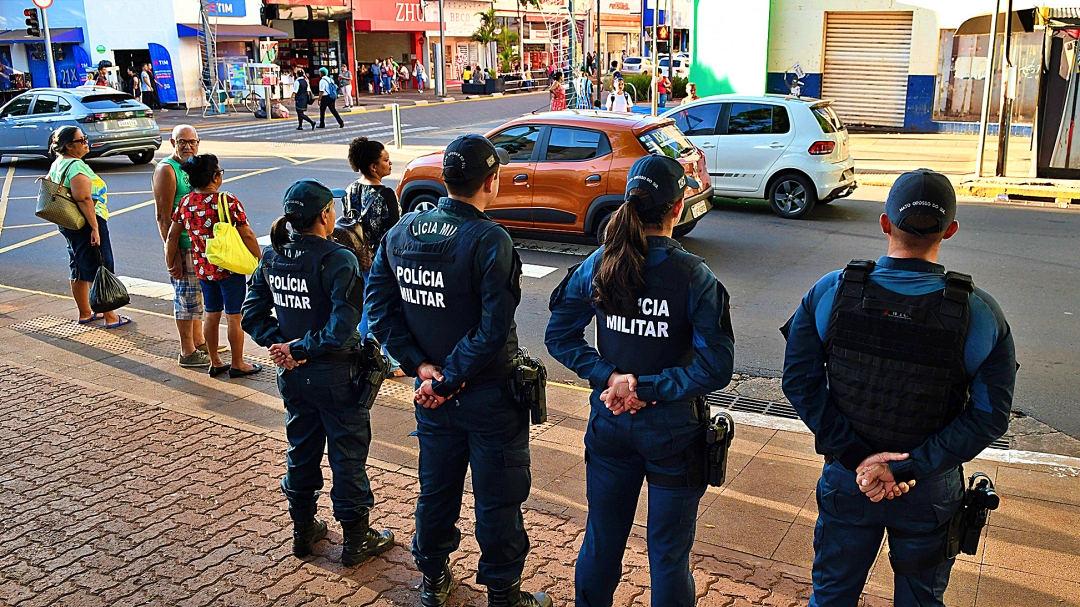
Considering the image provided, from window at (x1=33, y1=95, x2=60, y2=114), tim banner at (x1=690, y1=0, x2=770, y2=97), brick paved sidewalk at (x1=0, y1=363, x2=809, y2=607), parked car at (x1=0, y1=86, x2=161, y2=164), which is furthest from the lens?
tim banner at (x1=690, y1=0, x2=770, y2=97)

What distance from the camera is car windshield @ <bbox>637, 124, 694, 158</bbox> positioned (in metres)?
10.8

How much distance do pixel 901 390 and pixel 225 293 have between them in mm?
5155

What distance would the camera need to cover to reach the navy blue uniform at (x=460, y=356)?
3.64m

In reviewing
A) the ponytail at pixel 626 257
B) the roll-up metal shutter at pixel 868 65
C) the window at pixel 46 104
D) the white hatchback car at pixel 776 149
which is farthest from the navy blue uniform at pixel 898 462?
the roll-up metal shutter at pixel 868 65

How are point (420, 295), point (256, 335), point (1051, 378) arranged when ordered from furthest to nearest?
1. point (1051, 378)
2. point (256, 335)
3. point (420, 295)

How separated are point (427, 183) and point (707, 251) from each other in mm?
3650

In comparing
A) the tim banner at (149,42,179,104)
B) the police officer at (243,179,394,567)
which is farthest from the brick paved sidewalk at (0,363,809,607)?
the tim banner at (149,42,179,104)

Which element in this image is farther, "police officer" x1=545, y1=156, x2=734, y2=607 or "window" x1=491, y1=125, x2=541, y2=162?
"window" x1=491, y1=125, x2=541, y2=162

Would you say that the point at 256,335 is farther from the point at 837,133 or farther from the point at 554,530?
the point at 837,133

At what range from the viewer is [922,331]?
2.90 m

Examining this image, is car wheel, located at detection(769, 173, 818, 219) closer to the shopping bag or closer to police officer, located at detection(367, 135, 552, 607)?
the shopping bag

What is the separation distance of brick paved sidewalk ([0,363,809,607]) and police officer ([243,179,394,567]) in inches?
10.9

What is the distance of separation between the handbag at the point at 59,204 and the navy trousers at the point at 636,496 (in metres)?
6.24

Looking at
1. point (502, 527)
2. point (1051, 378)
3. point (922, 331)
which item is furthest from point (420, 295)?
point (1051, 378)
